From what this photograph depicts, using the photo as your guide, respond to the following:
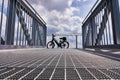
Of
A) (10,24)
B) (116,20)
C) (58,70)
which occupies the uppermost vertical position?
(10,24)

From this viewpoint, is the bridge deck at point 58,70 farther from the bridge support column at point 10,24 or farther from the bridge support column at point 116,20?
the bridge support column at point 10,24

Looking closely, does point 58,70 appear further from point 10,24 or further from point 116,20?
point 10,24

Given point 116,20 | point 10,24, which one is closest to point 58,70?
point 116,20

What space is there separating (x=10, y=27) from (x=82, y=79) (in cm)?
603

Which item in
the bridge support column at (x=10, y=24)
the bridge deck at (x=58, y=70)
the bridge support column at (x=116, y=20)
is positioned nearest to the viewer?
the bridge deck at (x=58, y=70)

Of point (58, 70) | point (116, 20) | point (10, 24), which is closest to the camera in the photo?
point (58, 70)

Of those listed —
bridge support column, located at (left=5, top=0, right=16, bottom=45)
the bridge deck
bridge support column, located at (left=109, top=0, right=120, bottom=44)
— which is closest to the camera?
the bridge deck

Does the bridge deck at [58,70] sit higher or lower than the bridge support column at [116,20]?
lower

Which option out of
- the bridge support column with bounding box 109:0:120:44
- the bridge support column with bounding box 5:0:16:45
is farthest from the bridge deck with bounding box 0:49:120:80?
the bridge support column with bounding box 5:0:16:45

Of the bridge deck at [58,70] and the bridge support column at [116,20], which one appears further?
the bridge support column at [116,20]

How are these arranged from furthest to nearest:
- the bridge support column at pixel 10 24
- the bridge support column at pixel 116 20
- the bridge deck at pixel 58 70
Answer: the bridge support column at pixel 10 24 < the bridge support column at pixel 116 20 < the bridge deck at pixel 58 70

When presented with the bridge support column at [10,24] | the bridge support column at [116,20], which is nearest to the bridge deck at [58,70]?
the bridge support column at [116,20]

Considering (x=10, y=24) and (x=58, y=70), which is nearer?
(x=58, y=70)

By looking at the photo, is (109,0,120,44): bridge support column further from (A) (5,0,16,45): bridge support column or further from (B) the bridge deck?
(A) (5,0,16,45): bridge support column
